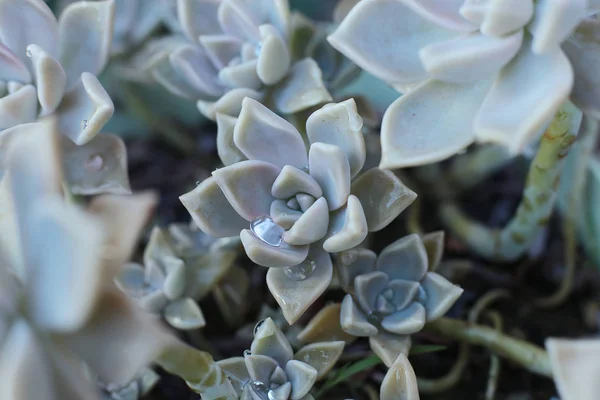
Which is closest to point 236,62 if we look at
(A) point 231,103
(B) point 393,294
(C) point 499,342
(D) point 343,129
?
(A) point 231,103

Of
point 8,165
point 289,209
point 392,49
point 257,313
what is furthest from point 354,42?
point 257,313

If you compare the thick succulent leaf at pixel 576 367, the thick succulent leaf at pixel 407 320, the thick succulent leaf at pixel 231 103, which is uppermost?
the thick succulent leaf at pixel 576 367

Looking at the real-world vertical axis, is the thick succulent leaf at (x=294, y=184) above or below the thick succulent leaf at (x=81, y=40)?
below

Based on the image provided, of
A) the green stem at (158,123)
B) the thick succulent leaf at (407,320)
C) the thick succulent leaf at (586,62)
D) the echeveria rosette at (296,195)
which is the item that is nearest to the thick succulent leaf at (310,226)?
the echeveria rosette at (296,195)

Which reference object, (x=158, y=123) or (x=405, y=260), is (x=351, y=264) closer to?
(x=405, y=260)

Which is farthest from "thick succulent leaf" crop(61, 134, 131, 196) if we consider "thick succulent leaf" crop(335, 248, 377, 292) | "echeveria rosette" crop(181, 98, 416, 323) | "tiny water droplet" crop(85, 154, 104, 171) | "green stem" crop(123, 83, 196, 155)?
"green stem" crop(123, 83, 196, 155)

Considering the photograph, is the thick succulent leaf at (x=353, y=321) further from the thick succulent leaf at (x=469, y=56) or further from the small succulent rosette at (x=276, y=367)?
the thick succulent leaf at (x=469, y=56)

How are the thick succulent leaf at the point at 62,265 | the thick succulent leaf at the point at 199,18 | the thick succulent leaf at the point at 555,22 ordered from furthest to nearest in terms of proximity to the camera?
the thick succulent leaf at the point at 199,18
the thick succulent leaf at the point at 555,22
the thick succulent leaf at the point at 62,265
